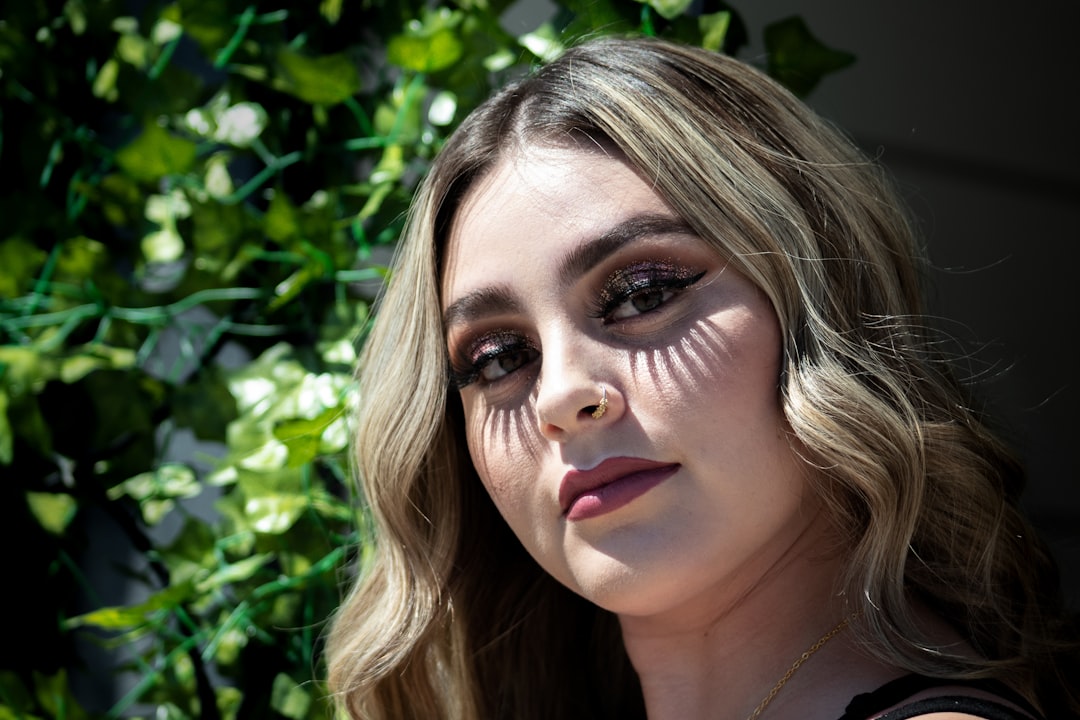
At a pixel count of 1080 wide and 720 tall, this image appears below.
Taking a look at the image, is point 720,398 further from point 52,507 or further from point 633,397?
point 52,507

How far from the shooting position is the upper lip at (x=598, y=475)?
3.98ft

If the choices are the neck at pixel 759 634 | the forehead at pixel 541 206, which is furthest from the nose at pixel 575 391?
the neck at pixel 759 634

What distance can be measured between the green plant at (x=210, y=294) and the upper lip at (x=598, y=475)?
1.71 ft

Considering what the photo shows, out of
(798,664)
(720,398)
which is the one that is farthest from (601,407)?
(798,664)

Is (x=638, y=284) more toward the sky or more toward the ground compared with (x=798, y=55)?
more toward the ground

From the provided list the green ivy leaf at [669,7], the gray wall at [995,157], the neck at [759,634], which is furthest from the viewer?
the gray wall at [995,157]

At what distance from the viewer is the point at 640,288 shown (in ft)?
4.08

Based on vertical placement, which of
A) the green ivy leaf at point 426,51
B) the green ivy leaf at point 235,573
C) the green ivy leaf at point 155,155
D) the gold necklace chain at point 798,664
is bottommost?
the gold necklace chain at point 798,664

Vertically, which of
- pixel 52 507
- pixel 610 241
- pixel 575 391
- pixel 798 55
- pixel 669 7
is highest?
pixel 669 7

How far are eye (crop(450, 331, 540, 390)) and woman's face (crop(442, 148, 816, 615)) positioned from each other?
1cm

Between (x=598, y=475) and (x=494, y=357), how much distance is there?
220 mm

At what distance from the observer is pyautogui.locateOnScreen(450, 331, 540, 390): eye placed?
135cm

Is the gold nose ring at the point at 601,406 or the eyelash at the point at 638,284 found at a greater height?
the eyelash at the point at 638,284

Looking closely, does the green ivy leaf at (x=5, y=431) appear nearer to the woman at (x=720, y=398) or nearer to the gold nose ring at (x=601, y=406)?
the woman at (x=720, y=398)
